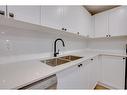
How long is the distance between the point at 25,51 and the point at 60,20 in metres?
0.73

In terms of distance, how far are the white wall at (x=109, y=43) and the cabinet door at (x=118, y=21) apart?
0.36m

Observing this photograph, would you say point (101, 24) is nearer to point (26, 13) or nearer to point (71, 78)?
point (71, 78)

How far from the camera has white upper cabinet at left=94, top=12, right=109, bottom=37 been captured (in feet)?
7.32

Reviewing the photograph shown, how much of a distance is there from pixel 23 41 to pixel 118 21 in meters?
2.25

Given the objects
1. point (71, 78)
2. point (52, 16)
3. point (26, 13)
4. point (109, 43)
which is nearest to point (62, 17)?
point (52, 16)

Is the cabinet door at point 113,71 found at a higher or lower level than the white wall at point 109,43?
lower

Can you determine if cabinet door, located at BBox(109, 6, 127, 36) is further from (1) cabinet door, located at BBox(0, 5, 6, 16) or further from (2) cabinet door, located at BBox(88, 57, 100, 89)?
(1) cabinet door, located at BBox(0, 5, 6, 16)

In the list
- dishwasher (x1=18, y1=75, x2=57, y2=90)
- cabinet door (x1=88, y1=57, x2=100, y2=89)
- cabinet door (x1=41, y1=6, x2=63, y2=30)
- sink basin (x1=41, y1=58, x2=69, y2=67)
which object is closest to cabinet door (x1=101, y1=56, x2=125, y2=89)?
cabinet door (x1=88, y1=57, x2=100, y2=89)

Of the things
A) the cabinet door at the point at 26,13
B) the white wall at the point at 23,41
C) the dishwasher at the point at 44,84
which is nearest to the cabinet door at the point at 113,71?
the white wall at the point at 23,41

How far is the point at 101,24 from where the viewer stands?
91.1 inches

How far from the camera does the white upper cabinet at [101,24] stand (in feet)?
7.32

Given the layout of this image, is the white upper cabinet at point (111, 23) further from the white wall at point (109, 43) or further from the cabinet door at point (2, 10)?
the cabinet door at point (2, 10)

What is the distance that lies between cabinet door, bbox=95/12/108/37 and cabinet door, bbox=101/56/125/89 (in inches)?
29.1
